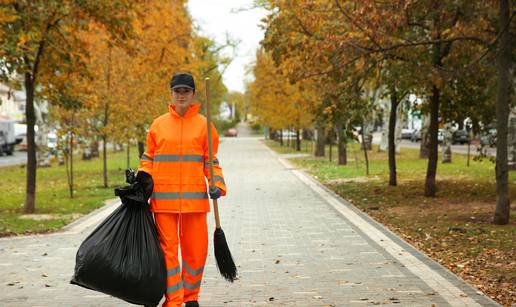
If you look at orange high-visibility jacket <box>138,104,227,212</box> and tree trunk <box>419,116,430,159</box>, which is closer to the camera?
orange high-visibility jacket <box>138,104,227,212</box>

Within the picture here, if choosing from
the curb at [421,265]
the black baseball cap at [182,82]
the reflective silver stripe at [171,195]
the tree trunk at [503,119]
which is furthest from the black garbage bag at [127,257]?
the tree trunk at [503,119]

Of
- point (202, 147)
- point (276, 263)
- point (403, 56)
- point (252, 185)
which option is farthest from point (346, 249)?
point (252, 185)

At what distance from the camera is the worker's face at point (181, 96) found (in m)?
5.54

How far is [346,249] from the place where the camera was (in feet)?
29.6

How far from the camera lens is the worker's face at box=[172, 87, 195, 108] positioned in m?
5.54

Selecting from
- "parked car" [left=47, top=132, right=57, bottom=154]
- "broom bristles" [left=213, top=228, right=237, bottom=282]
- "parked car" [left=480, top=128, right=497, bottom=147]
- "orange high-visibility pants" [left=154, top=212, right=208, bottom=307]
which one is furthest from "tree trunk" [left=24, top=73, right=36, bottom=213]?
"parked car" [left=480, top=128, right=497, bottom=147]

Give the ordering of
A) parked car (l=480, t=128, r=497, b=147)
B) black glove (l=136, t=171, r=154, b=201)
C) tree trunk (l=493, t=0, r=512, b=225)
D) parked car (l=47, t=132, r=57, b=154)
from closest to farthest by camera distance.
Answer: black glove (l=136, t=171, r=154, b=201), tree trunk (l=493, t=0, r=512, b=225), parked car (l=480, t=128, r=497, b=147), parked car (l=47, t=132, r=57, b=154)

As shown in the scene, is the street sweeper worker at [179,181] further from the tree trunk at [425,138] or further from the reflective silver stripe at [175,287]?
the tree trunk at [425,138]

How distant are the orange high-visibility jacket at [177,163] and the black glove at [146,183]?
62 millimetres

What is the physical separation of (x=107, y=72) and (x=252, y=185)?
505 centimetres

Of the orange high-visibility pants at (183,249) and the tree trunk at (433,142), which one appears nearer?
the orange high-visibility pants at (183,249)

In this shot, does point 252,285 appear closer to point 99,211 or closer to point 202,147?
point 202,147

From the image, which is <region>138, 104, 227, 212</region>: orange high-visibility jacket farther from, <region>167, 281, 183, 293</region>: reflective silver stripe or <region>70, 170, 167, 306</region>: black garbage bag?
<region>167, 281, 183, 293</region>: reflective silver stripe

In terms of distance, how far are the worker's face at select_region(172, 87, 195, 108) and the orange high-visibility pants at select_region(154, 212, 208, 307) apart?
0.82 m
